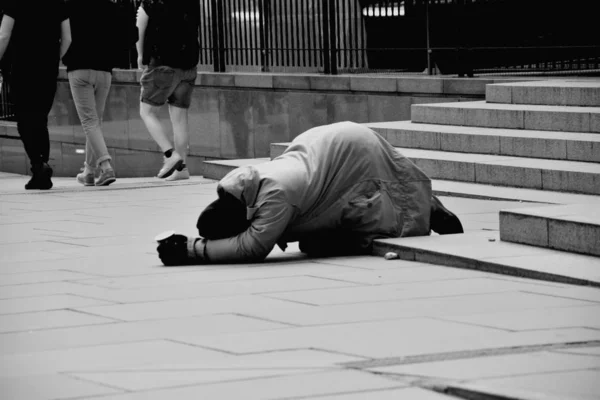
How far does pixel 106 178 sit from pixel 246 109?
3.07 meters

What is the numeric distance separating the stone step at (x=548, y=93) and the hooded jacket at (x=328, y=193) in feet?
12.1

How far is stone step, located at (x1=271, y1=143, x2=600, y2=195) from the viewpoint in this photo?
31.7 ft

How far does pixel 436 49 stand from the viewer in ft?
44.8

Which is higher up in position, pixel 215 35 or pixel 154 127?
pixel 215 35

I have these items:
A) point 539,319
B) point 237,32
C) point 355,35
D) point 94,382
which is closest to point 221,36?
point 237,32

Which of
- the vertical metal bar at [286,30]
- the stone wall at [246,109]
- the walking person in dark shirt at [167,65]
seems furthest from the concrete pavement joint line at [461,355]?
the vertical metal bar at [286,30]

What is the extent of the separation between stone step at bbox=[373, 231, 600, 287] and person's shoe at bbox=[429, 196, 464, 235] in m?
0.10

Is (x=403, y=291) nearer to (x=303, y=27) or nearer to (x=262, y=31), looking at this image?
(x=303, y=27)

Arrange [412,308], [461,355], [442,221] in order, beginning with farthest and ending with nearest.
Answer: [442,221] → [412,308] → [461,355]

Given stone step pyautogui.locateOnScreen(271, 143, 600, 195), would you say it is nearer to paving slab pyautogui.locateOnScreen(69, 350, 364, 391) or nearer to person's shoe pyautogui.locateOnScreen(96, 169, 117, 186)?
person's shoe pyautogui.locateOnScreen(96, 169, 117, 186)

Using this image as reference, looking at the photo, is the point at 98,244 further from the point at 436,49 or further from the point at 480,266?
the point at 436,49

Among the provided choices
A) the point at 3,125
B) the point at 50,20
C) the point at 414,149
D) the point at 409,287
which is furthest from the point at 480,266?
the point at 3,125

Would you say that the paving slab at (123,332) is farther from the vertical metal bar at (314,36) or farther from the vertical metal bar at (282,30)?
the vertical metal bar at (282,30)

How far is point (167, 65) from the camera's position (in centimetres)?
1311
